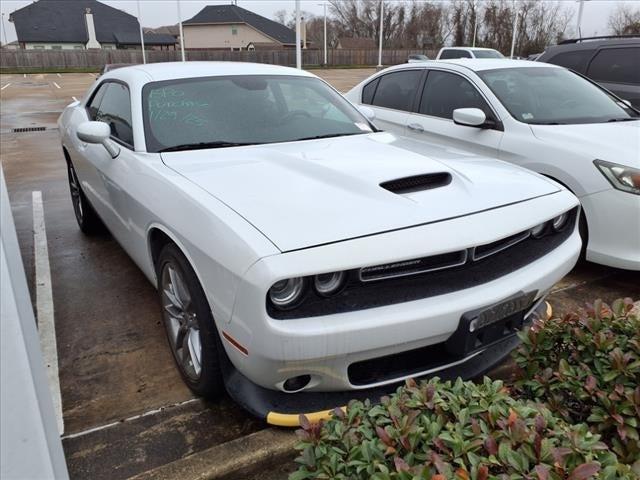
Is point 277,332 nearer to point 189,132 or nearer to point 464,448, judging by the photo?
point 464,448

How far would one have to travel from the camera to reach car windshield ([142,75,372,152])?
10.7 feet

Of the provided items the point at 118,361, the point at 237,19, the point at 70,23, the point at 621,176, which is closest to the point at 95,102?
the point at 118,361

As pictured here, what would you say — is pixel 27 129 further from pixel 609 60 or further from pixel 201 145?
pixel 609 60

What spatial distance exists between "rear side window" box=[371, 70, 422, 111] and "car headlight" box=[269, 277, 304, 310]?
3963 millimetres

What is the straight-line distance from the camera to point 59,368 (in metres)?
3.00

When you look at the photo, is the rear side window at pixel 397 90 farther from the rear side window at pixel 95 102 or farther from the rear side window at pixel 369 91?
the rear side window at pixel 95 102

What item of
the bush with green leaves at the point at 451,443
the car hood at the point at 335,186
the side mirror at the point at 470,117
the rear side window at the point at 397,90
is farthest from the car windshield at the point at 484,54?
the bush with green leaves at the point at 451,443

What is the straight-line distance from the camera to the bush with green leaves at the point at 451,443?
1.32m

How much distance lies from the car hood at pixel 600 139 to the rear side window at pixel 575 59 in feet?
9.77

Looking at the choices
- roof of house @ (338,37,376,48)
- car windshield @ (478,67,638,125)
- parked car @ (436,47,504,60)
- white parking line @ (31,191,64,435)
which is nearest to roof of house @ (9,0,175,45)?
roof of house @ (338,37,376,48)

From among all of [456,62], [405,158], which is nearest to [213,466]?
[405,158]

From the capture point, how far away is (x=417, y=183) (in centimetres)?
262

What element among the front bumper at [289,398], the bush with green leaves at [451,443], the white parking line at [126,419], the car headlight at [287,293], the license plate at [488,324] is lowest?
the white parking line at [126,419]

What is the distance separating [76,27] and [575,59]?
2735 inches
